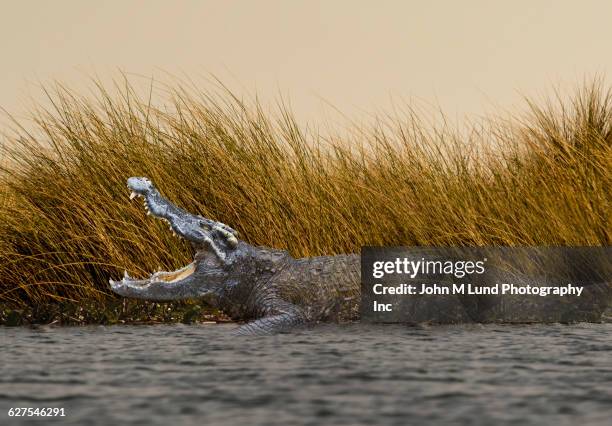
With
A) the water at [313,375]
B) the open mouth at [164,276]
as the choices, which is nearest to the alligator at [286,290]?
the open mouth at [164,276]

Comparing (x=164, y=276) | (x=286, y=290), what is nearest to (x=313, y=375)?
(x=286, y=290)

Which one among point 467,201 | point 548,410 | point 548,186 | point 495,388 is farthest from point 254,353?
point 548,186

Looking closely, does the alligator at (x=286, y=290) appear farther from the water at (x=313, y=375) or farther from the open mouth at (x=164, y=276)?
the water at (x=313, y=375)

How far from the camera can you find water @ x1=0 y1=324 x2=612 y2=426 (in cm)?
612

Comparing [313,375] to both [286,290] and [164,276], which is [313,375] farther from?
[164,276]

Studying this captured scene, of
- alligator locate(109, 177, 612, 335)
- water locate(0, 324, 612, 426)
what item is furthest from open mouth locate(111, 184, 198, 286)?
water locate(0, 324, 612, 426)

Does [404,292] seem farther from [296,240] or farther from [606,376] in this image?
[606,376]

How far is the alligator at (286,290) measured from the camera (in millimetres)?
10695

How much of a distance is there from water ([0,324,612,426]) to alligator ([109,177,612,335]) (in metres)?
0.47

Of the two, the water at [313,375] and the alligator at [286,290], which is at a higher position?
the alligator at [286,290]

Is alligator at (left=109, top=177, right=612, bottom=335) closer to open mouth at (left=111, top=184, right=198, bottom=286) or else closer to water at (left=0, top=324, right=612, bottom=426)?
open mouth at (left=111, top=184, right=198, bottom=286)

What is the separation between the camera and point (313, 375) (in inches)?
295

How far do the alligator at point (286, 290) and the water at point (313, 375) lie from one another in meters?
0.47

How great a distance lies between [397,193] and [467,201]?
755 mm
